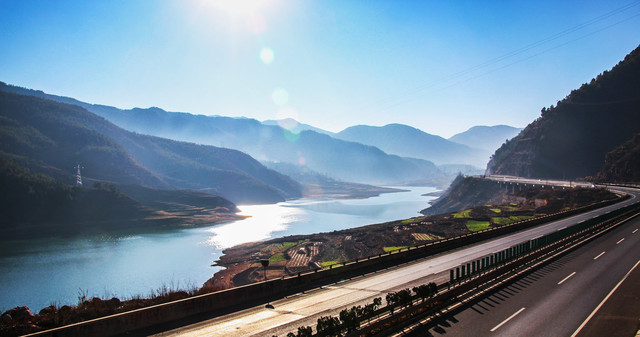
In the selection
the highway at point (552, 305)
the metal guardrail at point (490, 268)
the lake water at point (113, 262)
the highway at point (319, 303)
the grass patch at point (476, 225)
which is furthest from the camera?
the grass patch at point (476, 225)

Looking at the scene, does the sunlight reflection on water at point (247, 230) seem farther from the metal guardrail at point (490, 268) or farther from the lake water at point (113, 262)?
the metal guardrail at point (490, 268)

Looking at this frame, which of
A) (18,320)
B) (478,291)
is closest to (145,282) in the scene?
(18,320)

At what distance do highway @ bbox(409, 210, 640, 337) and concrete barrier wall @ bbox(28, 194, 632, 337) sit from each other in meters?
10.7

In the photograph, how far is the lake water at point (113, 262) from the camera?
6284 cm

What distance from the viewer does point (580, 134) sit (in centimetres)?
16112

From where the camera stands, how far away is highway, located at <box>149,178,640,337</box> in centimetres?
1809

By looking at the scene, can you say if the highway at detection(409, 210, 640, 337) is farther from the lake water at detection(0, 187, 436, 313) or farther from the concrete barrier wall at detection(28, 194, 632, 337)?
the lake water at detection(0, 187, 436, 313)

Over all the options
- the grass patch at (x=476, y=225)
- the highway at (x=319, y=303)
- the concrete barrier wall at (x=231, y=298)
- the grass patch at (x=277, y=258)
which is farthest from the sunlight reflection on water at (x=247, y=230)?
the highway at (x=319, y=303)

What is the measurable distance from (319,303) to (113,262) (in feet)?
267

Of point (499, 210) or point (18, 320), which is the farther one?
point (499, 210)

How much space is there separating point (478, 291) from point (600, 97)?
7502 inches

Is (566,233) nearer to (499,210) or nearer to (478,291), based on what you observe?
(478,291)

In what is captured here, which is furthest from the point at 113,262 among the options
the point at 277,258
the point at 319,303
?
the point at 319,303

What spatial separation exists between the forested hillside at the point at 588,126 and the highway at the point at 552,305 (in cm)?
14939
